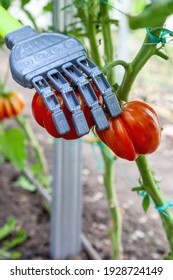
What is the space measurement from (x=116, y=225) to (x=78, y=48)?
0.67 m

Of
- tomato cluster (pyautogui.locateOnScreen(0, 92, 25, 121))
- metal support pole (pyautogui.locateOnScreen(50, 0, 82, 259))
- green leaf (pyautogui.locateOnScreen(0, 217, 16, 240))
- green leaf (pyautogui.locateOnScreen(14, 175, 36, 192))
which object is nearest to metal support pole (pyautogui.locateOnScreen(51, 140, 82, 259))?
metal support pole (pyautogui.locateOnScreen(50, 0, 82, 259))

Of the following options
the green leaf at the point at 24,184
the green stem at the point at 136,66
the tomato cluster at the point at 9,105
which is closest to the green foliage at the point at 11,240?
the green leaf at the point at 24,184

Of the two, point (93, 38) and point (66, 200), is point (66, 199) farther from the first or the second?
point (93, 38)

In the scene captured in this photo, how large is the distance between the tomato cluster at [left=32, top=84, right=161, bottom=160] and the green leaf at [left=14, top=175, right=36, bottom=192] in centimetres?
131

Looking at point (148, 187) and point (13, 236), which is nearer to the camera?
point (148, 187)

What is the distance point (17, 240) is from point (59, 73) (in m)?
1.09

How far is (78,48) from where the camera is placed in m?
0.44

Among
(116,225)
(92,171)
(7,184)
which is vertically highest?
(116,225)

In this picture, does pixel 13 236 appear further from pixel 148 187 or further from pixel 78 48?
pixel 78 48

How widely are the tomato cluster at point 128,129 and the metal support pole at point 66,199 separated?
2.37 ft
